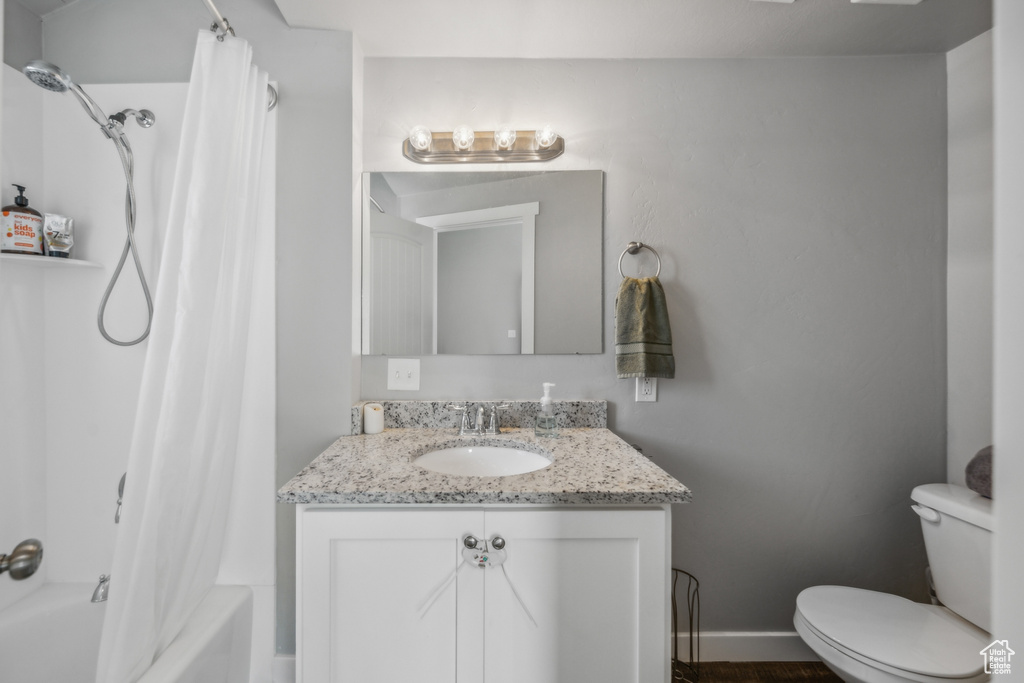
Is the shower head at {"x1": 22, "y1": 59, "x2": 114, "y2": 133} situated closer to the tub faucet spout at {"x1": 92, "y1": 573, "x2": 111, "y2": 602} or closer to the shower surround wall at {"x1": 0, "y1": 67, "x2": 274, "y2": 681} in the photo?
the shower surround wall at {"x1": 0, "y1": 67, "x2": 274, "y2": 681}

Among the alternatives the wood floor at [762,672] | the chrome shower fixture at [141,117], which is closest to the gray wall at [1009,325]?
the wood floor at [762,672]

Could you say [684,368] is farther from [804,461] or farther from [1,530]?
[1,530]

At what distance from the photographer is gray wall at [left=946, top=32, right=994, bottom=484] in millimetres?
1544

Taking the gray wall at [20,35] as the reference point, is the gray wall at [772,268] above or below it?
below

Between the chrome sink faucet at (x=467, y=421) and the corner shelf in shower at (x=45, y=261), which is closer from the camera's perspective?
the corner shelf in shower at (x=45, y=261)

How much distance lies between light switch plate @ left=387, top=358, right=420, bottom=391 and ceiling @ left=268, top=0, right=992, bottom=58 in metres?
1.14

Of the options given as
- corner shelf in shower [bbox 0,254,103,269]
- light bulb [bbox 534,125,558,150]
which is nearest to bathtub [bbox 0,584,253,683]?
corner shelf in shower [bbox 0,254,103,269]

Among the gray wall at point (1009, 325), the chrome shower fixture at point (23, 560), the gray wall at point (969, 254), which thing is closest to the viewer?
the gray wall at point (1009, 325)

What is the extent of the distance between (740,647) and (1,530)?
2469 millimetres

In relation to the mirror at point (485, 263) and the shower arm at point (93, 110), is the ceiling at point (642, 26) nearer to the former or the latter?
the mirror at point (485, 263)

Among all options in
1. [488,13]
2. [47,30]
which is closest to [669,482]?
[488,13]

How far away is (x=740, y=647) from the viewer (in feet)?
5.40

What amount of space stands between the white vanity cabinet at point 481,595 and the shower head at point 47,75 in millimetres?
1259

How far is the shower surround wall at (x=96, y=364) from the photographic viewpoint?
1.44m
